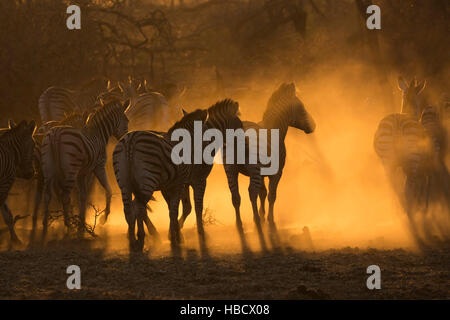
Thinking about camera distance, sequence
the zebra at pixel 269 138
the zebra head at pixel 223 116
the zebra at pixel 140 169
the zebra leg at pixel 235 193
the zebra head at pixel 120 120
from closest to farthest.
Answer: the zebra at pixel 140 169
the zebra head at pixel 223 116
the zebra leg at pixel 235 193
the zebra at pixel 269 138
the zebra head at pixel 120 120

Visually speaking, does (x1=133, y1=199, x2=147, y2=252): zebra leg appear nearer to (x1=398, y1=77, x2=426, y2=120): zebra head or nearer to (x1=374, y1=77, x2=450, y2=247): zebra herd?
(x1=374, y1=77, x2=450, y2=247): zebra herd

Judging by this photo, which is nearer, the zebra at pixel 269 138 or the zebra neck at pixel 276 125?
the zebra at pixel 269 138

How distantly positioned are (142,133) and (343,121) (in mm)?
11732

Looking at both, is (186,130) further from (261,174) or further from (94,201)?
(94,201)

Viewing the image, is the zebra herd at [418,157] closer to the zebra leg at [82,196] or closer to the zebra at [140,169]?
the zebra at [140,169]

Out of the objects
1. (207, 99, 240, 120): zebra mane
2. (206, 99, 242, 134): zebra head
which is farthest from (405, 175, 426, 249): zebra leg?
(207, 99, 240, 120): zebra mane

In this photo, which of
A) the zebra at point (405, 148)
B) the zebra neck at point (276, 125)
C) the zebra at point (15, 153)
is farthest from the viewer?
the zebra neck at point (276, 125)

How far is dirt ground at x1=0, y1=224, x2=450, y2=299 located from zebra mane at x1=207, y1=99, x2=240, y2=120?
1912mm

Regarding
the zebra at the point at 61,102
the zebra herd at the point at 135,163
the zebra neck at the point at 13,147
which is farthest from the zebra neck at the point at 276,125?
the zebra at the point at 61,102

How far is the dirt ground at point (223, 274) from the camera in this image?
25.3 feet

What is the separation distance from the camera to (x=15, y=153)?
435 inches

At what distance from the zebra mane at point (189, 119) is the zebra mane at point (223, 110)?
0.67 meters

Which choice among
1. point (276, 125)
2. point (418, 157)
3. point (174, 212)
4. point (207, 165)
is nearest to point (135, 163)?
point (174, 212)

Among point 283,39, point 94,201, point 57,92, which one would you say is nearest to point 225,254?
point 94,201
